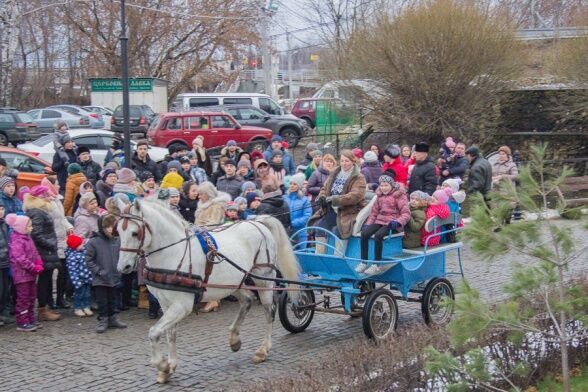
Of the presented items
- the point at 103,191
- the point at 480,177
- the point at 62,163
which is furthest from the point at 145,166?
the point at 480,177

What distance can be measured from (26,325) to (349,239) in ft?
13.8

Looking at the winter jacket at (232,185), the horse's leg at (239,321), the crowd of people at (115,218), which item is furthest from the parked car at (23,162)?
the horse's leg at (239,321)

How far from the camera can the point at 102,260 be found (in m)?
10.6

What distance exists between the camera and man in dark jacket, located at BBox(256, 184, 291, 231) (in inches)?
483

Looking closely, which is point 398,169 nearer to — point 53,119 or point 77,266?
point 77,266

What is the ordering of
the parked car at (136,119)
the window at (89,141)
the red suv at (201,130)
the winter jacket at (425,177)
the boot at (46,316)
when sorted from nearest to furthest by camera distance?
the boot at (46,316)
the winter jacket at (425,177)
the window at (89,141)
the red suv at (201,130)
the parked car at (136,119)

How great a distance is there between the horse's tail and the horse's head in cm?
185

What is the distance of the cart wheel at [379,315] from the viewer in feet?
30.6

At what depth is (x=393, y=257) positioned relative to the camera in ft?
32.8

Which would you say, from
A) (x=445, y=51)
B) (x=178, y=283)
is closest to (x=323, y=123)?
(x=445, y=51)

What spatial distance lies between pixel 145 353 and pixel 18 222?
92.0 inches

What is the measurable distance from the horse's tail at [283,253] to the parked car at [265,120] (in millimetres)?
22700

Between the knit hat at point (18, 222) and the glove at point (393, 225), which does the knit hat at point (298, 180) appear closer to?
the glove at point (393, 225)

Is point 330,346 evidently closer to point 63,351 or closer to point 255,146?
point 63,351
